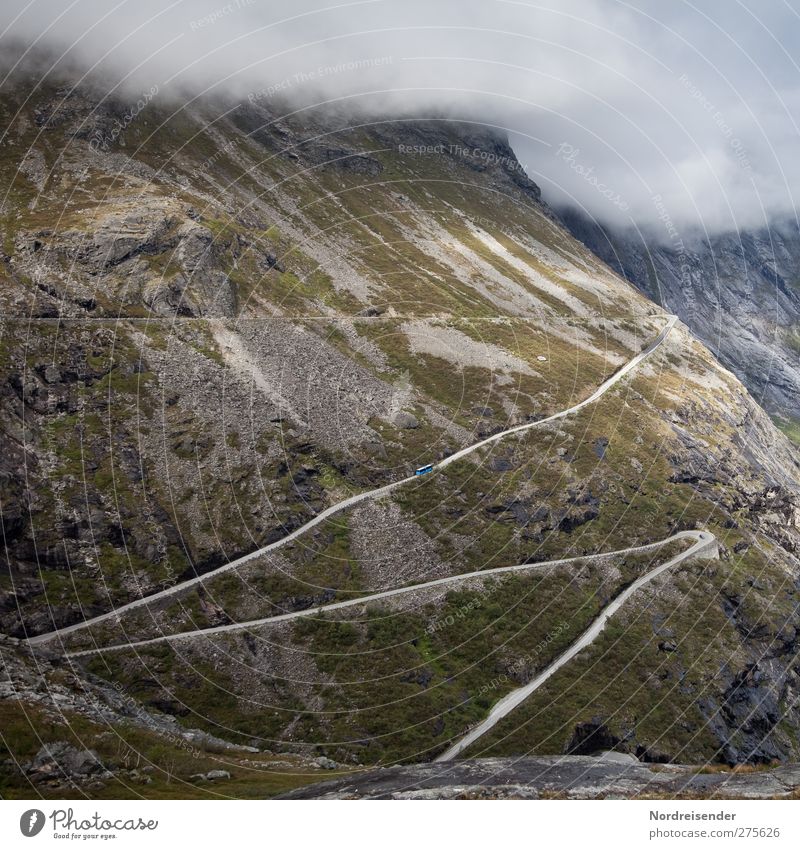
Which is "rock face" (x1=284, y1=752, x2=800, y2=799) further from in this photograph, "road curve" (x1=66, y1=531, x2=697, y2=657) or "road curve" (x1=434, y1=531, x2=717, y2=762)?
"road curve" (x1=66, y1=531, x2=697, y2=657)

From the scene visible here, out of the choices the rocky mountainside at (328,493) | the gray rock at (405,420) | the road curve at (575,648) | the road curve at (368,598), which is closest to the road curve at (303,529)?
the rocky mountainside at (328,493)

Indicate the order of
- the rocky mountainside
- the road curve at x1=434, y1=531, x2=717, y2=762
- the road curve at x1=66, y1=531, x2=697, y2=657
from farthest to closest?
the rocky mountainside
the road curve at x1=66, y1=531, x2=697, y2=657
the road curve at x1=434, y1=531, x2=717, y2=762

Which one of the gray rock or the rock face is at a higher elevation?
the gray rock

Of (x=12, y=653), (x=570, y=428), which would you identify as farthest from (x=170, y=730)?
(x=570, y=428)

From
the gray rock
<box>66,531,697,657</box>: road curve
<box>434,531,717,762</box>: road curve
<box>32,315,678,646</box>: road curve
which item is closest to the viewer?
<box>32,315,678,646</box>: road curve

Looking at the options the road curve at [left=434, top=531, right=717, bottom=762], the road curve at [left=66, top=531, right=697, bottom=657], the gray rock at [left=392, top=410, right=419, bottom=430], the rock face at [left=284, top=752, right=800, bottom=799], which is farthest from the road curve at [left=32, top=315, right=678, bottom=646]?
the rock face at [left=284, top=752, right=800, bottom=799]

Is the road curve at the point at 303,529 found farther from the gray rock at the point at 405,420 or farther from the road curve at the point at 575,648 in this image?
the road curve at the point at 575,648
